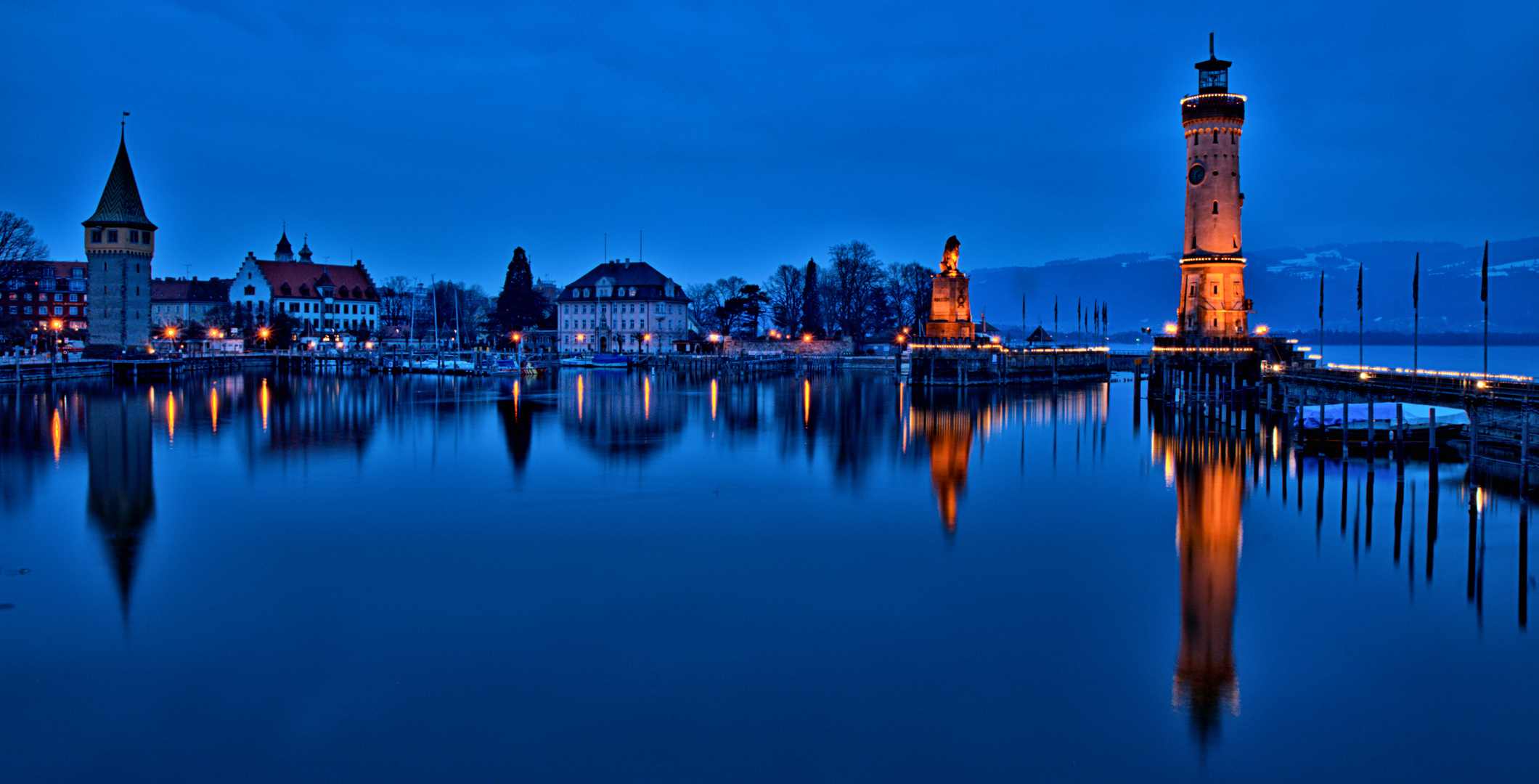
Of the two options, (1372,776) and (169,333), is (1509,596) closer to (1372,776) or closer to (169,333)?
(1372,776)

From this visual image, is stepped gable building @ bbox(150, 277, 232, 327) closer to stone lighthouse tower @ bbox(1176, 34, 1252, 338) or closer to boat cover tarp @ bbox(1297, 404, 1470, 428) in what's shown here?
stone lighthouse tower @ bbox(1176, 34, 1252, 338)

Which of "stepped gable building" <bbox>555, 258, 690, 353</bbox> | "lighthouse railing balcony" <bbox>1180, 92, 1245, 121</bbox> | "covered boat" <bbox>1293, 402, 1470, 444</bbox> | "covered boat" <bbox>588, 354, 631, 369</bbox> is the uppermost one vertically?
"lighthouse railing balcony" <bbox>1180, 92, 1245, 121</bbox>

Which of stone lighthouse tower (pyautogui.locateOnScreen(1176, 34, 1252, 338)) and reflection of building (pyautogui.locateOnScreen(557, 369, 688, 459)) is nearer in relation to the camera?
reflection of building (pyautogui.locateOnScreen(557, 369, 688, 459))

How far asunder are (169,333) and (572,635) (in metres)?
102

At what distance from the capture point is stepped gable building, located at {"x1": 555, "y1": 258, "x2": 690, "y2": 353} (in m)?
106

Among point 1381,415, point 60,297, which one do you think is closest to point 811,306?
point 1381,415

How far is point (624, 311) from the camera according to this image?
349 ft

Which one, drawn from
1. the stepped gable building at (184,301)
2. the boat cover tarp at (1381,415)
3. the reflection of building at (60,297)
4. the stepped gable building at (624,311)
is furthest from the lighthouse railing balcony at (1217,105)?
the reflection of building at (60,297)

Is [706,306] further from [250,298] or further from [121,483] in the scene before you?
[121,483]

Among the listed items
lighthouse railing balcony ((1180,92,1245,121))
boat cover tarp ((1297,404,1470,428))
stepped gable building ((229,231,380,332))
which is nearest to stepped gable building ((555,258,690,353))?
stepped gable building ((229,231,380,332))

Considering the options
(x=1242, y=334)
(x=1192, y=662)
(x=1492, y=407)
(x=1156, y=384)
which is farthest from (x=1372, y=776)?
(x=1156, y=384)

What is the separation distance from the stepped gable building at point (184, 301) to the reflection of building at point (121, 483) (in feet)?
272

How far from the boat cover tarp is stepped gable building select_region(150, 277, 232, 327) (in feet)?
391

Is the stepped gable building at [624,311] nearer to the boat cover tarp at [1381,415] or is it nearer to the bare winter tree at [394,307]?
the bare winter tree at [394,307]
